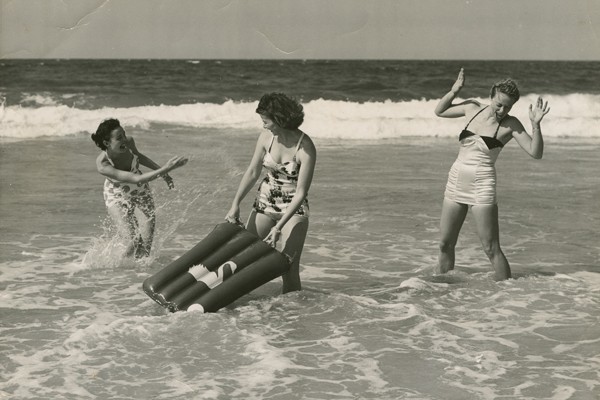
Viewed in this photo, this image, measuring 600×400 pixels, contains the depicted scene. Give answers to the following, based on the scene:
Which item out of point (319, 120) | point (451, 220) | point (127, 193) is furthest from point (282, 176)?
point (319, 120)

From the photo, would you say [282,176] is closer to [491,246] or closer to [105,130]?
[491,246]

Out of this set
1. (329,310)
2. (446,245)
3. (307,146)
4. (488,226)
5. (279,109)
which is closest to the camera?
(279,109)

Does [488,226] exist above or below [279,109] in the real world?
below

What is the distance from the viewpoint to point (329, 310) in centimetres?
635

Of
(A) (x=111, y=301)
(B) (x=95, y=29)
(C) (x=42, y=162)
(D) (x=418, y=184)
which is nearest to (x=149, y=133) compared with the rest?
(B) (x=95, y=29)

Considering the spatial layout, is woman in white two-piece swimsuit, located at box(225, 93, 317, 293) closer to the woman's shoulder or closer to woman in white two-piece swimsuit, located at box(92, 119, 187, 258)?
the woman's shoulder

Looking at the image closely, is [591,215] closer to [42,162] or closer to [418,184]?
[418,184]

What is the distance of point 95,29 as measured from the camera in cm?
1620

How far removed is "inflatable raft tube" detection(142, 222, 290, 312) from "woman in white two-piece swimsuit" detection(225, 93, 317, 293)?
0.13 meters

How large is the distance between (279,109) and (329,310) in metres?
1.59

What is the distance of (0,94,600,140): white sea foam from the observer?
19438mm

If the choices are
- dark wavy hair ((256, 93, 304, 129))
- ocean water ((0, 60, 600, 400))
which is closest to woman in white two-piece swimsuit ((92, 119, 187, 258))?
ocean water ((0, 60, 600, 400))

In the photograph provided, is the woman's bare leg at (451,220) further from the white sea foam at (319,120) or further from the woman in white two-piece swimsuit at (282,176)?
the white sea foam at (319,120)

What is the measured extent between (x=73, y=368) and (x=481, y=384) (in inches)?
97.9
